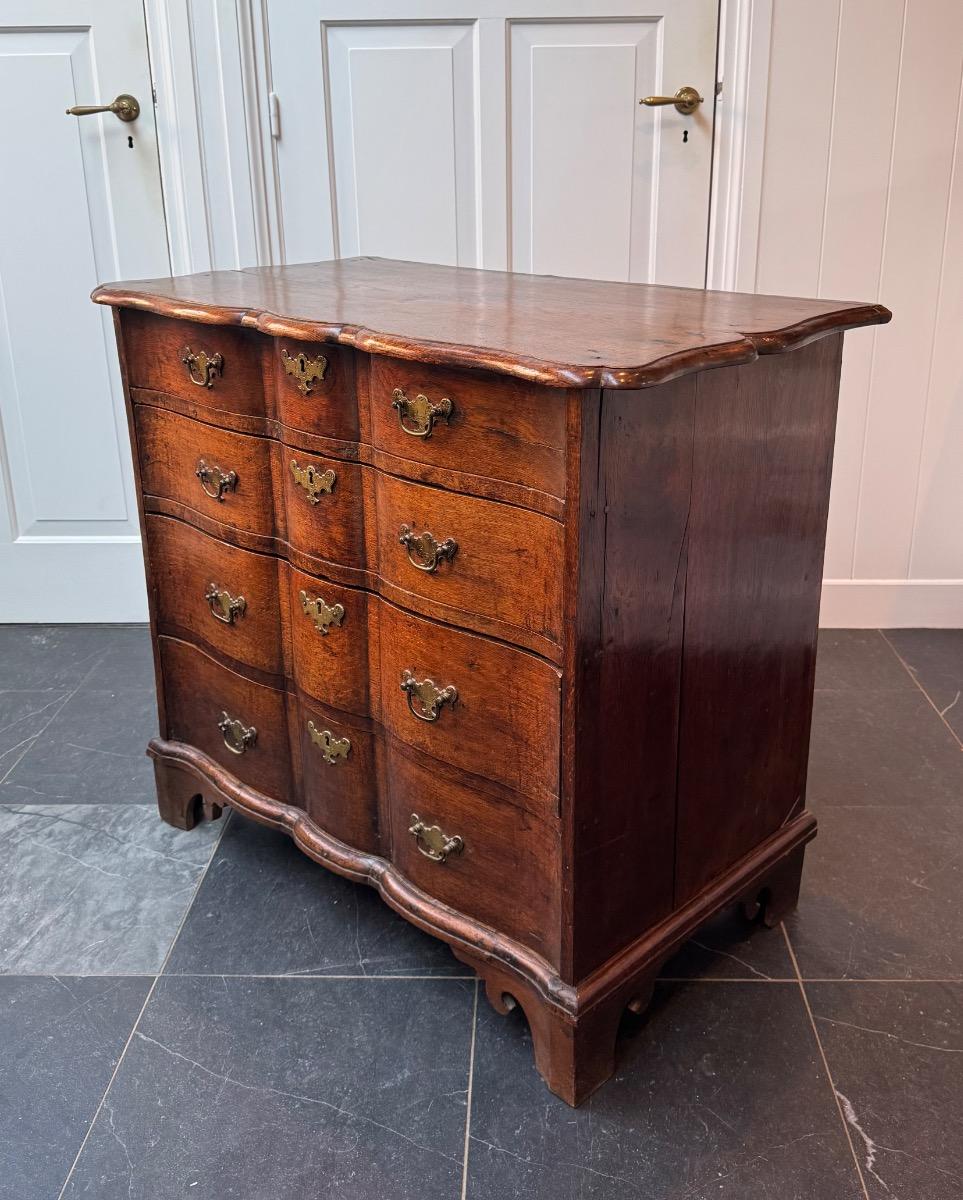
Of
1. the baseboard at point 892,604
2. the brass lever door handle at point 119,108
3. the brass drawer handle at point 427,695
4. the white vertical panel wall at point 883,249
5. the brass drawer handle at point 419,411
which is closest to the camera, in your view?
the brass drawer handle at point 419,411

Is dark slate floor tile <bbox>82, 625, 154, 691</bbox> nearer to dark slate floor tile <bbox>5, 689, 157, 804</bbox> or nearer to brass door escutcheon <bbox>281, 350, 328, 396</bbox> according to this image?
dark slate floor tile <bbox>5, 689, 157, 804</bbox>

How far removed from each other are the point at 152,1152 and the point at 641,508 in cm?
96

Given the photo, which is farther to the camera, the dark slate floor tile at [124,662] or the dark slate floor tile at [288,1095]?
the dark slate floor tile at [124,662]

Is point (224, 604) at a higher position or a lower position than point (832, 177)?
lower

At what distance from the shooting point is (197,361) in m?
1.64

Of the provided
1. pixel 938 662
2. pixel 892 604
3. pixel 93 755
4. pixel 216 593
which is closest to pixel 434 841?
pixel 216 593

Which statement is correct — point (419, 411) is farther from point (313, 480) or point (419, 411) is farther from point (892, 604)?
point (892, 604)

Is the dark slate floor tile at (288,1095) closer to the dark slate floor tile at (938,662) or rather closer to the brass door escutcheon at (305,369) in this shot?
the brass door escutcheon at (305,369)

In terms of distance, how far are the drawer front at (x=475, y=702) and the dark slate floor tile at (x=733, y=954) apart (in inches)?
17.8

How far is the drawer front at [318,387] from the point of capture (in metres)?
1.44

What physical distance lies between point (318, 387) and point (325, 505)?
0.51 feet

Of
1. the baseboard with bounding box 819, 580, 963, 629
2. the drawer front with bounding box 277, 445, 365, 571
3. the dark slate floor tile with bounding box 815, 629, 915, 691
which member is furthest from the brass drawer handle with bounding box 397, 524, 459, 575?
the baseboard with bounding box 819, 580, 963, 629

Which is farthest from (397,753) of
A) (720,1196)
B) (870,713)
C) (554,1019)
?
(870,713)

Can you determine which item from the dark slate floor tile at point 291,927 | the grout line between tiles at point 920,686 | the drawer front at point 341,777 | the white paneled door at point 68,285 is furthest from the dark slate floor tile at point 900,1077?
the white paneled door at point 68,285
